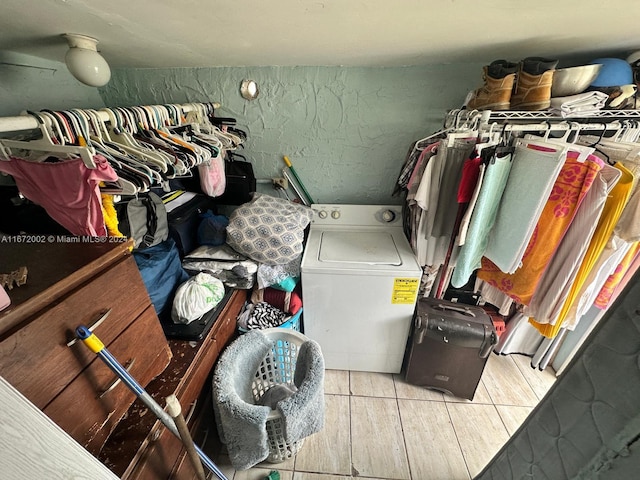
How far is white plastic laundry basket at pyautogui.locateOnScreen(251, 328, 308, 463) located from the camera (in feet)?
3.95

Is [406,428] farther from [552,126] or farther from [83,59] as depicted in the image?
[83,59]

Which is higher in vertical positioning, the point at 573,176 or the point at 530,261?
the point at 573,176

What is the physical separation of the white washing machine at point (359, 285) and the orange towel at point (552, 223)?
1.68 ft

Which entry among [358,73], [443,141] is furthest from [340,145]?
[443,141]

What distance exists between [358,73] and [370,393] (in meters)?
1.99

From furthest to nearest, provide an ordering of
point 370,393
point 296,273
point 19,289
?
point 370,393 < point 296,273 < point 19,289

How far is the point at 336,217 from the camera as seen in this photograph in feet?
5.71

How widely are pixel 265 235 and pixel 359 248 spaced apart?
0.58 m

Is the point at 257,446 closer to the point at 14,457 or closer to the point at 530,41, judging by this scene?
the point at 14,457

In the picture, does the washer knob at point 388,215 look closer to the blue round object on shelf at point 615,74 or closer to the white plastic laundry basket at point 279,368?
the white plastic laundry basket at point 279,368

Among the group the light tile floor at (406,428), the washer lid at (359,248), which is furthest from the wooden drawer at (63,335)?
the light tile floor at (406,428)

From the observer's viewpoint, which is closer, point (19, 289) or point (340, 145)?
point (19, 289)

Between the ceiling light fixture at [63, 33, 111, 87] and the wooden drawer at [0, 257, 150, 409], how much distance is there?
2.73ft

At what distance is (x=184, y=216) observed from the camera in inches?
56.5
